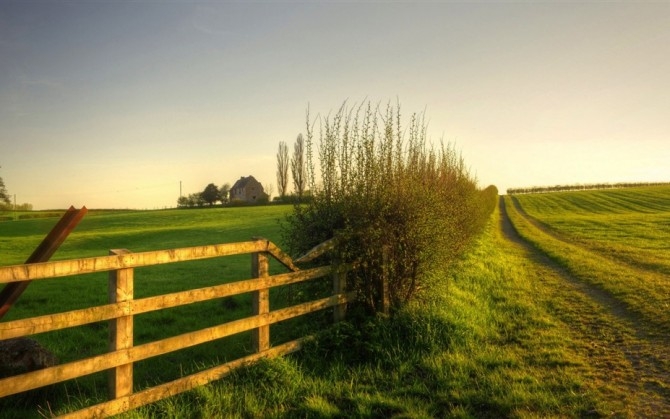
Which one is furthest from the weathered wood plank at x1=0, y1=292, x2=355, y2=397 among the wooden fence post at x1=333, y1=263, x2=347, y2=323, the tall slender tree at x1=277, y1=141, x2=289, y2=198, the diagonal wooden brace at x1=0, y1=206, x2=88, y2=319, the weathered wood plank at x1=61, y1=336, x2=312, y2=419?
the tall slender tree at x1=277, y1=141, x2=289, y2=198

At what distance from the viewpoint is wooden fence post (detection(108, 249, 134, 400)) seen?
4.81m

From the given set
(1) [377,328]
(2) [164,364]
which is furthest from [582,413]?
(2) [164,364]

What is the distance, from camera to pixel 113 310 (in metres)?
4.74

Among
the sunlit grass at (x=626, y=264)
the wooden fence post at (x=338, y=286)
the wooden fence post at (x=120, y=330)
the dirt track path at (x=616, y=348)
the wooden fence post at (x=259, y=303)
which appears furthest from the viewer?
the sunlit grass at (x=626, y=264)

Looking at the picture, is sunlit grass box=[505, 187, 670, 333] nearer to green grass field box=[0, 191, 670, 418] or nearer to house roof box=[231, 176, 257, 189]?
green grass field box=[0, 191, 670, 418]

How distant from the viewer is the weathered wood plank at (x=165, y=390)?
15.2 feet

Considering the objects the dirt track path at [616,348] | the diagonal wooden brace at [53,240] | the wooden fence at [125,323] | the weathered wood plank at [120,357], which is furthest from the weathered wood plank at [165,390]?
the dirt track path at [616,348]

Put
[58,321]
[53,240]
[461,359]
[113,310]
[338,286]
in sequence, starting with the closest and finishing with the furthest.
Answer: [58,321] → [113,310] → [53,240] → [461,359] → [338,286]

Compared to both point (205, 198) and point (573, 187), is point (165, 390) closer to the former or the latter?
point (205, 198)

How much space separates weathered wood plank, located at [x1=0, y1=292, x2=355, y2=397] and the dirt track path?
421 cm

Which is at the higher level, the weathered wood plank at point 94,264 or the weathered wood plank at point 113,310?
the weathered wood plank at point 94,264

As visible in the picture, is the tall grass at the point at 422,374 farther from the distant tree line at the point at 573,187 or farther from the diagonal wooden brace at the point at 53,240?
the distant tree line at the point at 573,187

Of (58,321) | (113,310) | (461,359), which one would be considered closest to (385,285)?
(461,359)

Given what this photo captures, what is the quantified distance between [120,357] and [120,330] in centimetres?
27
